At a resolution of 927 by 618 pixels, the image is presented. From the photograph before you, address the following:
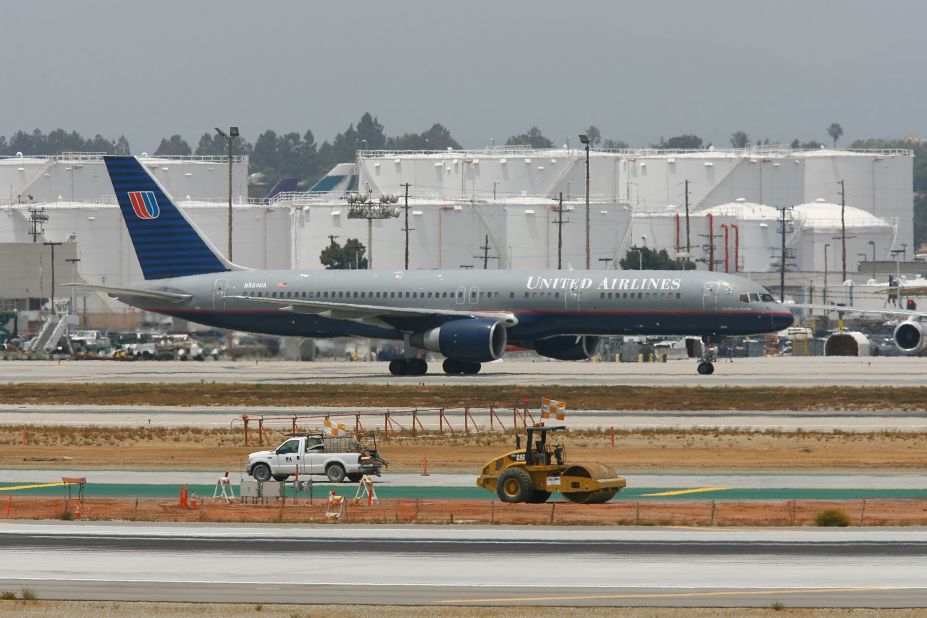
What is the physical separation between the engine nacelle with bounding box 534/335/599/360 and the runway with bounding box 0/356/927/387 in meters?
1.13

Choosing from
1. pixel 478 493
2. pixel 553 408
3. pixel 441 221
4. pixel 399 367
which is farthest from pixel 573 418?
pixel 441 221

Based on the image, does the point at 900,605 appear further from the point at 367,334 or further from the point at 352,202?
the point at 352,202

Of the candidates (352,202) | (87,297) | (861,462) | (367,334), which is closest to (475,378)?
(367,334)

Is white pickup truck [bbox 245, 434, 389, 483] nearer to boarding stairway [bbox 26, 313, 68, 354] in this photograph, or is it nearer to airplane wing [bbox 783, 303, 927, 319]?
airplane wing [bbox 783, 303, 927, 319]

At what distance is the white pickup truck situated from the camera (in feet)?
127

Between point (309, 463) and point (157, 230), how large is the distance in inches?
1712

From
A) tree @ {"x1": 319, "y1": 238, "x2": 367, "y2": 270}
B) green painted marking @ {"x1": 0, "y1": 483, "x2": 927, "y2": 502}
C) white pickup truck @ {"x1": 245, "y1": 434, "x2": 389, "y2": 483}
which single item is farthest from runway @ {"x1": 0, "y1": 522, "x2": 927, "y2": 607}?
tree @ {"x1": 319, "y1": 238, "x2": 367, "y2": 270}

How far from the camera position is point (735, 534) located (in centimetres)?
2903

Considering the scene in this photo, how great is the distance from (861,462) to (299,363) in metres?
52.0

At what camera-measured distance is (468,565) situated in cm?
2556

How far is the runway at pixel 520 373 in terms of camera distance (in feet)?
234

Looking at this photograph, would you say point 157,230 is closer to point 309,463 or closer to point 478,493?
point 309,463

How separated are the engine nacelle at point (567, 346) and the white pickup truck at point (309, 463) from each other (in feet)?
120

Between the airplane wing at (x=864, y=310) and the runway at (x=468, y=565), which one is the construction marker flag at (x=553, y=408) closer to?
the runway at (x=468, y=565)
